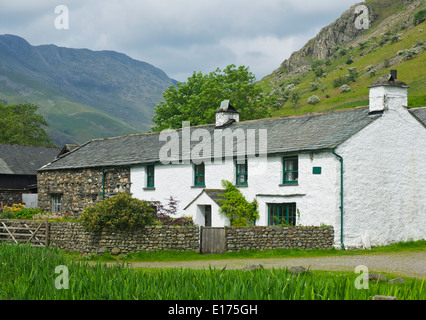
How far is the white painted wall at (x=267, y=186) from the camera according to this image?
26.4 meters

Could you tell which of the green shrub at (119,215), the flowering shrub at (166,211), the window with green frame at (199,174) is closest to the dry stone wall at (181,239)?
the green shrub at (119,215)

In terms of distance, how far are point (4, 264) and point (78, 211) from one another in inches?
1021

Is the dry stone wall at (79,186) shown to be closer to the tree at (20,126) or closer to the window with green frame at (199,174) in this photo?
the window with green frame at (199,174)

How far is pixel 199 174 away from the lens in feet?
107

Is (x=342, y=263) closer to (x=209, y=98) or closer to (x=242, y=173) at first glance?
(x=242, y=173)

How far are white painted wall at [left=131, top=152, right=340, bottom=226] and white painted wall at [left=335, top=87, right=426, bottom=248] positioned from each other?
0.84 m

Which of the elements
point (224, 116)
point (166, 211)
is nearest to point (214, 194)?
point (166, 211)

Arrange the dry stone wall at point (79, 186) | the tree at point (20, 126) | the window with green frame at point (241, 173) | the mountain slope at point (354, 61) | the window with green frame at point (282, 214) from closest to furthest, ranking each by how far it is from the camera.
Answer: the window with green frame at point (282, 214) → the window with green frame at point (241, 173) → the dry stone wall at point (79, 186) → the tree at point (20, 126) → the mountain slope at point (354, 61)

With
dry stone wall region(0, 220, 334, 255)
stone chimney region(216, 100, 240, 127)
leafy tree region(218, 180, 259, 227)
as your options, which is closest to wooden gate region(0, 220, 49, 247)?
dry stone wall region(0, 220, 334, 255)

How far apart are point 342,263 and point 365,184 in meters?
7.42

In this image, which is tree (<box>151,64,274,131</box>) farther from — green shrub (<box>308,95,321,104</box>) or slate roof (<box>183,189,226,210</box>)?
green shrub (<box>308,95,321,104</box>)

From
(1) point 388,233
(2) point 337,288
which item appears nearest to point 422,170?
(1) point 388,233

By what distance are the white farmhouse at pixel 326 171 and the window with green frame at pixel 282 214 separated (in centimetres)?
5
